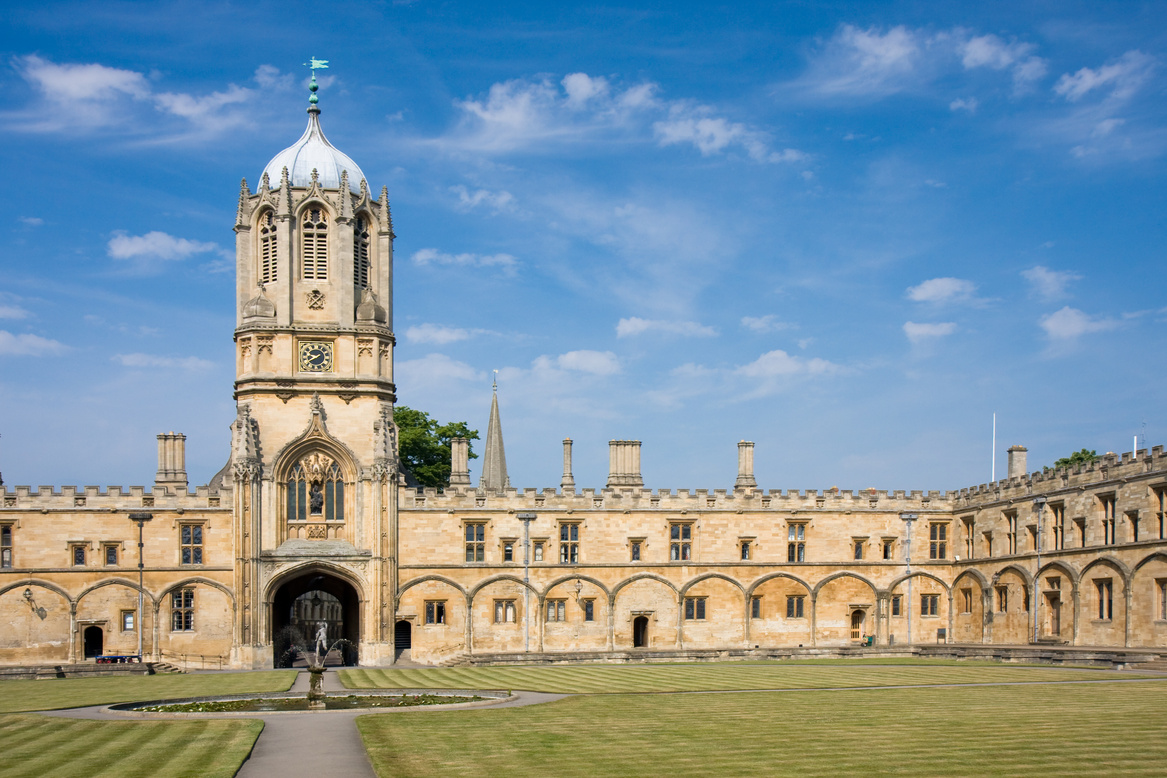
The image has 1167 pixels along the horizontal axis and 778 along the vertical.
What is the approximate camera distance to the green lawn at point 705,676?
1348 inches

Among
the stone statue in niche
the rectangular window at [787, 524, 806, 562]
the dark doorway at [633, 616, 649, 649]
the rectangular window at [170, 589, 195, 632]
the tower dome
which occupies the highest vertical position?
the tower dome

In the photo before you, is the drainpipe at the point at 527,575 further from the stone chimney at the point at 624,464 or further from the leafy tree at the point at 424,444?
the leafy tree at the point at 424,444

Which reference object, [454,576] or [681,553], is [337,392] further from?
[681,553]

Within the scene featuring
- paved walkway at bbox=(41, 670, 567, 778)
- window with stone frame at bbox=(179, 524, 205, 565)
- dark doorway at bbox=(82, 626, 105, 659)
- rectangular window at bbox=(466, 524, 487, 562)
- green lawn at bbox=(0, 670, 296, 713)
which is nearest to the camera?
paved walkway at bbox=(41, 670, 567, 778)

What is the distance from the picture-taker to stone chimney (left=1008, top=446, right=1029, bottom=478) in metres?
57.9

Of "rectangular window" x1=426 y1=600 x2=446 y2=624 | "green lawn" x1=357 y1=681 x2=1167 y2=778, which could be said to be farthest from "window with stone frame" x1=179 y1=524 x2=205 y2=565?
"green lawn" x1=357 y1=681 x2=1167 y2=778

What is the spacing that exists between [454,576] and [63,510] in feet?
56.9

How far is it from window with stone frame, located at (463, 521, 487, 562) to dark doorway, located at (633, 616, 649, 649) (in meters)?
8.03

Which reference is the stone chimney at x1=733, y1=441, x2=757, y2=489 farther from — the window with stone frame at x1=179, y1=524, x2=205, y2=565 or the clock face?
the window with stone frame at x1=179, y1=524, x2=205, y2=565

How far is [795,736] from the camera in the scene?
22312mm

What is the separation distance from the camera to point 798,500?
60.3 m

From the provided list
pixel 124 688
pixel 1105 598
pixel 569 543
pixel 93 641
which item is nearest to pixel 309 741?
pixel 124 688

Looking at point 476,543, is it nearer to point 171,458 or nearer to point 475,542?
point 475,542

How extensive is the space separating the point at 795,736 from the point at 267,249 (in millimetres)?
41524
